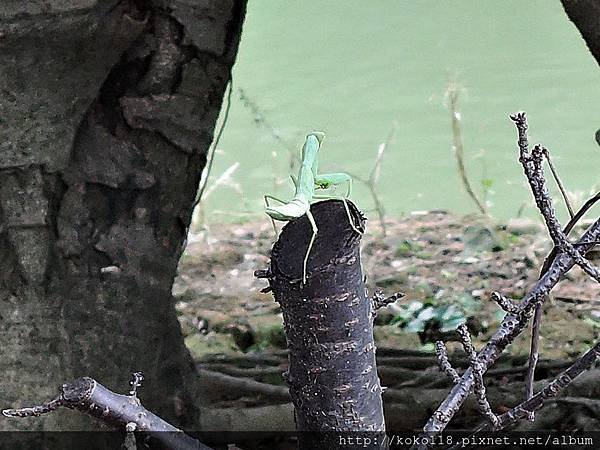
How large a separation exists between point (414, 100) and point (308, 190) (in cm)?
469

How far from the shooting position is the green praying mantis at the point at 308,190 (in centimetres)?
79

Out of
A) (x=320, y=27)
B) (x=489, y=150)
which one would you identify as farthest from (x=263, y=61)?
(x=489, y=150)

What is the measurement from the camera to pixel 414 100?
17.9 ft

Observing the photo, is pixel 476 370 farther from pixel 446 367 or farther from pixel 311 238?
pixel 311 238

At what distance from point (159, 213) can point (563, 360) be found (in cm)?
96

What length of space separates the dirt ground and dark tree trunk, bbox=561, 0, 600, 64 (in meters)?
1.01

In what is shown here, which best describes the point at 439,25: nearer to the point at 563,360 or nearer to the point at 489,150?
the point at 489,150

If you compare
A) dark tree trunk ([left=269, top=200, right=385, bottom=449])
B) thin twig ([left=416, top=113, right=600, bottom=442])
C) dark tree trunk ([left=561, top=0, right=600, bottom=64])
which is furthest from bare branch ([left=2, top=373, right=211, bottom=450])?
dark tree trunk ([left=561, top=0, right=600, bottom=64])

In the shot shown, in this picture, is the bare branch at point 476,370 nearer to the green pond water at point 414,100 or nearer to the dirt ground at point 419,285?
the dirt ground at point 419,285

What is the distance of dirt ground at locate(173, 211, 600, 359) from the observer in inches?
88.7

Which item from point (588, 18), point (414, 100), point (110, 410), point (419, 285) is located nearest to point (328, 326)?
point (110, 410)

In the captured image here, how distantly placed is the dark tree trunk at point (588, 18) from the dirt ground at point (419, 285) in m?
1.01

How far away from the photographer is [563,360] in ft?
6.10

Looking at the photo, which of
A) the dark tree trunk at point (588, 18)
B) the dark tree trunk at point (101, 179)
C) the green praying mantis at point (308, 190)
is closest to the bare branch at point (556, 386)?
the green praying mantis at point (308, 190)
